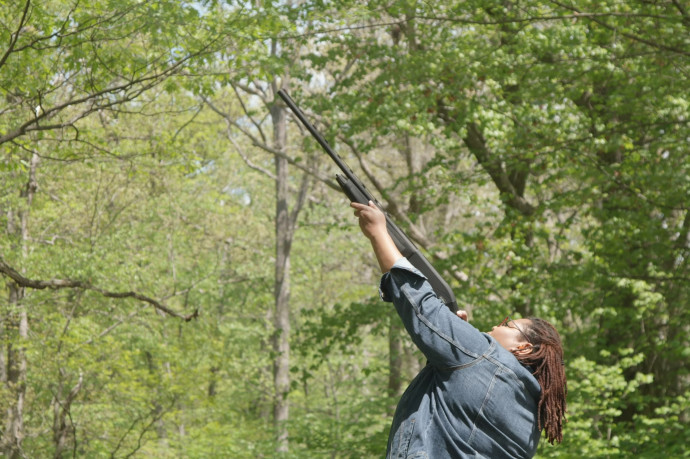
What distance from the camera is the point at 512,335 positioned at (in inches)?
91.8

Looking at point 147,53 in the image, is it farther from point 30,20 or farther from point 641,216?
point 641,216

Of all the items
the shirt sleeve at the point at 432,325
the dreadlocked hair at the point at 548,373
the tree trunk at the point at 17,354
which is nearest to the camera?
the shirt sleeve at the point at 432,325

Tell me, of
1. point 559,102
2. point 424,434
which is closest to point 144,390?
point 559,102

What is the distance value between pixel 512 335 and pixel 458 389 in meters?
0.29

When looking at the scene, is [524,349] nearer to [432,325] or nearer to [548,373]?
[548,373]

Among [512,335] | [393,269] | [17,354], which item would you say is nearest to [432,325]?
[393,269]

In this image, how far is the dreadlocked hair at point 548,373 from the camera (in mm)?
2260

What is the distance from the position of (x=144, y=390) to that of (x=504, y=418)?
1122 cm

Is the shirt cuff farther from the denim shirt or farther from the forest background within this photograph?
the forest background

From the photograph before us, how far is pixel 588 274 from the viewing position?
911cm

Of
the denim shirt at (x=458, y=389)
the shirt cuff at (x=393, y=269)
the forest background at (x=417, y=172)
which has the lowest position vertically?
the denim shirt at (x=458, y=389)

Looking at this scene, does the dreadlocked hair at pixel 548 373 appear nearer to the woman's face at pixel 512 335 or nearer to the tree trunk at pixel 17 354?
the woman's face at pixel 512 335

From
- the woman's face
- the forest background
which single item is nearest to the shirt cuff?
the woman's face

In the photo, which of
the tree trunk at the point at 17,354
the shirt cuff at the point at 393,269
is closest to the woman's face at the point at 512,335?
the shirt cuff at the point at 393,269
